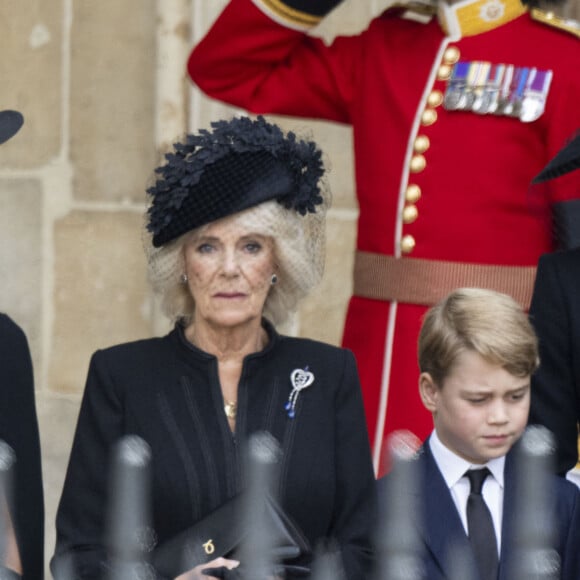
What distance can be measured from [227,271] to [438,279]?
723 millimetres

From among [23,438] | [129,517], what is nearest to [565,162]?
[23,438]

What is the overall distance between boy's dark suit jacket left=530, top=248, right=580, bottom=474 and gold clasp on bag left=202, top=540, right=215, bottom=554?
2.54 ft

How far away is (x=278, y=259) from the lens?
138 inches

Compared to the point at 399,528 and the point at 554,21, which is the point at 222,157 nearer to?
the point at 554,21

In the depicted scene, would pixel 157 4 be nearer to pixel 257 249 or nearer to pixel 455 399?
pixel 257 249

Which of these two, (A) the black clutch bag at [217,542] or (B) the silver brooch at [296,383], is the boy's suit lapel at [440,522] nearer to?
(A) the black clutch bag at [217,542]

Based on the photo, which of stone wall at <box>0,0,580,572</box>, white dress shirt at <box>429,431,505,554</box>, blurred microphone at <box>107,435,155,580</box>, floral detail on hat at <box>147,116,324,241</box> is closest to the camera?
blurred microphone at <box>107,435,155,580</box>

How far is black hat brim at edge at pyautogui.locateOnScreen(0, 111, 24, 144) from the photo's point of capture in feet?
11.4

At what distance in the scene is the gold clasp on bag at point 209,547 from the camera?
9.79 ft

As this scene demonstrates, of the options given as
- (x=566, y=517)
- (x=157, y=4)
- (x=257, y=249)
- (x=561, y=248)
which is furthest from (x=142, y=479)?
(x=157, y=4)

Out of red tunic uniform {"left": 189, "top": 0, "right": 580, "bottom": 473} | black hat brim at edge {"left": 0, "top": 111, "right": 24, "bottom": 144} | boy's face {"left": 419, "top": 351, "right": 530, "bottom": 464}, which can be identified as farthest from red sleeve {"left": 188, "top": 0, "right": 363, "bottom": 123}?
boy's face {"left": 419, "top": 351, "right": 530, "bottom": 464}

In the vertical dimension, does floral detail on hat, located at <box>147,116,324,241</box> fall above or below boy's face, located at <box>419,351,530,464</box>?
above

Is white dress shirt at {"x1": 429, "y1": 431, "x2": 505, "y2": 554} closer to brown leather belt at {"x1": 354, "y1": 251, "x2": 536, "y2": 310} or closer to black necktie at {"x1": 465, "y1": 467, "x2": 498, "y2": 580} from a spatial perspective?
black necktie at {"x1": 465, "y1": 467, "x2": 498, "y2": 580}

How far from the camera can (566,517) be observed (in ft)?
10.0
